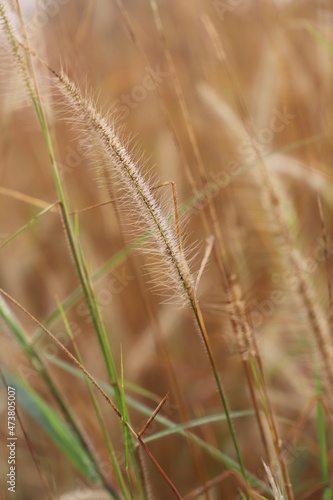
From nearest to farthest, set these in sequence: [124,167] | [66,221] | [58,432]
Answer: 1. [124,167]
2. [66,221]
3. [58,432]

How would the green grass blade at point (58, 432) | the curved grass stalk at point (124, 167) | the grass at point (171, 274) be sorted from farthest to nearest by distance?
the green grass blade at point (58, 432), the grass at point (171, 274), the curved grass stalk at point (124, 167)

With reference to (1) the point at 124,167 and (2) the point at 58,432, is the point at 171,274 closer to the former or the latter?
(1) the point at 124,167

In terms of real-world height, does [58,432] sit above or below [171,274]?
below

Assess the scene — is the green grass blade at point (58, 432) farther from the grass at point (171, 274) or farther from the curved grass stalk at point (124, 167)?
the curved grass stalk at point (124, 167)

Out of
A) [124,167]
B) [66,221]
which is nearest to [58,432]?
[66,221]

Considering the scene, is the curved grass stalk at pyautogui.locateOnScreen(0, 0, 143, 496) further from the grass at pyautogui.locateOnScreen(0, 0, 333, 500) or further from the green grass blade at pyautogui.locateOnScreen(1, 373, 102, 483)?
the green grass blade at pyautogui.locateOnScreen(1, 373, 102, 483)

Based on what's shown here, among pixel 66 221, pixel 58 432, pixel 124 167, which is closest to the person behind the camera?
pixel 124 167

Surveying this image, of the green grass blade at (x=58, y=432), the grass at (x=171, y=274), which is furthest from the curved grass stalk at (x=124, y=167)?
the green grass blade at (x=58, y=432)

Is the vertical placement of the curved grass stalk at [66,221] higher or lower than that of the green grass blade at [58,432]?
higher

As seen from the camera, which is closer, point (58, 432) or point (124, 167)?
point (124, 167)
